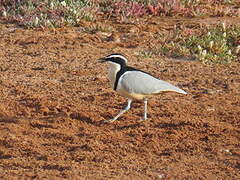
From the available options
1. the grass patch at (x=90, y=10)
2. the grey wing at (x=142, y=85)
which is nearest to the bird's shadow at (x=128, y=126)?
the grey wing at (x=142, y=85)

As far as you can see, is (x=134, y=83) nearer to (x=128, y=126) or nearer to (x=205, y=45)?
(x=128, y=126)

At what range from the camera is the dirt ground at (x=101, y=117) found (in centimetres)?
673

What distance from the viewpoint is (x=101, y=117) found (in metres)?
8.41

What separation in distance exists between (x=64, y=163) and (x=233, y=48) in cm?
601

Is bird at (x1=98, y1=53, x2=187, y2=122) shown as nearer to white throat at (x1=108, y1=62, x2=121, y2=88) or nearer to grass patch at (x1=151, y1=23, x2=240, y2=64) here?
white throat at (x1=108, y1=62, x2=121, y2=88)

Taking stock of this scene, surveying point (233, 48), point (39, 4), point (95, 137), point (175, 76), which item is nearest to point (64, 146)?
point (95, 137)

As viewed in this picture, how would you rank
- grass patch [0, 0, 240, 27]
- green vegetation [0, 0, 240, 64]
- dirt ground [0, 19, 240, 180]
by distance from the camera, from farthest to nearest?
grass patch [0, 0, 240, 27] < green vegetation [0, 0, 240, 64] < dirt ground [0, 19, 240, 180]

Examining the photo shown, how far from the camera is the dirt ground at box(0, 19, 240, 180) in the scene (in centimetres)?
673

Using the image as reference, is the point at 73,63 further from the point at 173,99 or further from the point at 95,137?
the point at 95,137

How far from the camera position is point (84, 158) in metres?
6.93

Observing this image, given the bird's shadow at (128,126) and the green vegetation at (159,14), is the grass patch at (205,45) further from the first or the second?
the bird's shadow at (128,126)

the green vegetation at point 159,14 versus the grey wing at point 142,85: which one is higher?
the grey wing at point 142,85

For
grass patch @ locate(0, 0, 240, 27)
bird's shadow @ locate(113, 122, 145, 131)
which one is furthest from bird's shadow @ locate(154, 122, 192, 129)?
grass patch @ locate(0, 0, 240, 27)

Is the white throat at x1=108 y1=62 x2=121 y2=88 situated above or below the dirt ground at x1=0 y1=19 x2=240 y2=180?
above
